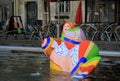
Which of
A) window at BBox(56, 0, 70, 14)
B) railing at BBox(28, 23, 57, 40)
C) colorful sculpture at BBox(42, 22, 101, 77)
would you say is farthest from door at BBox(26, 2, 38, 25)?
colorful sculpture at BBox(42, 22, 101, 77)

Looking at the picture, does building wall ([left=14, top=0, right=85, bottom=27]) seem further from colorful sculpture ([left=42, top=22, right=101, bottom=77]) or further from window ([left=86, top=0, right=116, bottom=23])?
colorful sculpture ([left=42, top=22, right=101, bottom=77])

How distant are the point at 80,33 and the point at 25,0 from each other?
24130mm

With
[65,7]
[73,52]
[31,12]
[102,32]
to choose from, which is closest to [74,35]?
[73,52]

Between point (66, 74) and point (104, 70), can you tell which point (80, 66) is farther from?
point (104, 70)

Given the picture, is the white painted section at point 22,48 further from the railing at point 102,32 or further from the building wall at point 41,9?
the building wall at point 41,9

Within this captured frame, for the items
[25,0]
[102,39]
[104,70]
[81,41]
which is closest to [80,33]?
[81,41]

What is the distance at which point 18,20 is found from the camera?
24859 millimetres

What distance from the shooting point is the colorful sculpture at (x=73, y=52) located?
941cm

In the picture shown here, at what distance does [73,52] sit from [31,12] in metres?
23.9

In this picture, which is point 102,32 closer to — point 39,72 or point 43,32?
point 43,32

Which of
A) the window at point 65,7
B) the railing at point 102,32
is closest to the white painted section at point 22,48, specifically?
the railing at point 102,32

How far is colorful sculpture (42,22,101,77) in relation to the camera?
30.9 ft

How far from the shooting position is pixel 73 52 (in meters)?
9.96

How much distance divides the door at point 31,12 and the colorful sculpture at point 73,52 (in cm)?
2296
